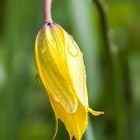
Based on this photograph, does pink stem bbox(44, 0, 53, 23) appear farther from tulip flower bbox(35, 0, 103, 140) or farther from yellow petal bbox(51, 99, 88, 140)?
yellow petal bbox(51, 99, 88, 140)

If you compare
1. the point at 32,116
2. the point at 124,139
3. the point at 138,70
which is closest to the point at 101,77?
the point at 138,70

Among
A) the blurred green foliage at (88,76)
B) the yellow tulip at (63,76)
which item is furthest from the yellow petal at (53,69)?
the blurred green foliage at (88,76)

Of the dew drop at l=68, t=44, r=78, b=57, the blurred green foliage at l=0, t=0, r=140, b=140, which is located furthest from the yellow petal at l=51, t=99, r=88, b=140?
the blurred green foliage at l=0, t=0, r=140, b=140

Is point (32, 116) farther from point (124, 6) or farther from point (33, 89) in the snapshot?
point (124, 6)

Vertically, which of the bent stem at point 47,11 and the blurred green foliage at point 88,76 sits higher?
the bent stem at point 47,11

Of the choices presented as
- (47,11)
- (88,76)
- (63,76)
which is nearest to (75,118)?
(63,76)

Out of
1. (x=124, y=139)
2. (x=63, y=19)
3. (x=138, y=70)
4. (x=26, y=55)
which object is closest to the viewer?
(x=124, y=139)

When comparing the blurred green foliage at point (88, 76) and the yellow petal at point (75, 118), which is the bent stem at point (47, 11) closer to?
the yellow petal at point (75, 118)
